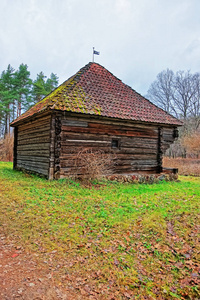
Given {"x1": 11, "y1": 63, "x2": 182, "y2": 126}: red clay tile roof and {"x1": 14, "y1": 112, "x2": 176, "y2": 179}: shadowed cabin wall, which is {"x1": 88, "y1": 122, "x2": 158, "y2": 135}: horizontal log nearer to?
{"x1": 14, "y1": 112, "x2": 176, "y2": 179}: shadowed cabin wall

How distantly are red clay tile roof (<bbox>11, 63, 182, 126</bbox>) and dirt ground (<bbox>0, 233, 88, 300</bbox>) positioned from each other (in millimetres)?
6169

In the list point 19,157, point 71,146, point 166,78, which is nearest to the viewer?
point 71,146

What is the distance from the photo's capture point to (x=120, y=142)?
1072cm

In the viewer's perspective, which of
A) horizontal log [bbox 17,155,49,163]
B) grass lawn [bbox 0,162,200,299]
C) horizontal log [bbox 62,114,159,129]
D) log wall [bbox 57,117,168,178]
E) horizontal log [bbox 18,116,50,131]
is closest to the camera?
grass lawn [bbox 0,162,200,299]

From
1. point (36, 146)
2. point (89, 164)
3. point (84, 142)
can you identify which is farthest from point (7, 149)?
point (89, 164)

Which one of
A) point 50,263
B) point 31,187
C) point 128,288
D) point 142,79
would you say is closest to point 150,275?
point 128,288

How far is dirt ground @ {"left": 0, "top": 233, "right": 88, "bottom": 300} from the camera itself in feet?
8.84

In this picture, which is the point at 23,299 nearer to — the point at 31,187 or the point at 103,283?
the point at 103,283

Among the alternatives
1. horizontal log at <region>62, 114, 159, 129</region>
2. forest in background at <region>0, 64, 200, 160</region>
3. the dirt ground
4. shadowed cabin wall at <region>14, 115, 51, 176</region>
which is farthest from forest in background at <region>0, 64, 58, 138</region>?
the dirt ground

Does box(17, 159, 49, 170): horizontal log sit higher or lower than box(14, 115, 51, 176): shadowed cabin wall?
lower

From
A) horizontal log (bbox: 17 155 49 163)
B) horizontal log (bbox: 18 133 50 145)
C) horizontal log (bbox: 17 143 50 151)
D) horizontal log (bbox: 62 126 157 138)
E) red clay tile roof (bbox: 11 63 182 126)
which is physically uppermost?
red clay tile roof (bbox: 11 63 182 126)

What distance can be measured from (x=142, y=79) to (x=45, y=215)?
52.3 m

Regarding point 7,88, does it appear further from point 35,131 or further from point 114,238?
point 114,238

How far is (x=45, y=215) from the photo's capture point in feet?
17.1
